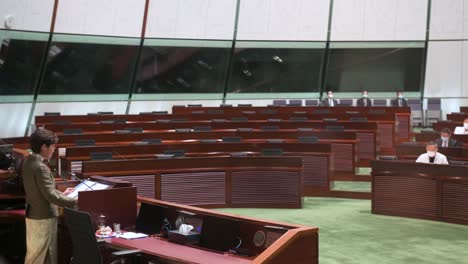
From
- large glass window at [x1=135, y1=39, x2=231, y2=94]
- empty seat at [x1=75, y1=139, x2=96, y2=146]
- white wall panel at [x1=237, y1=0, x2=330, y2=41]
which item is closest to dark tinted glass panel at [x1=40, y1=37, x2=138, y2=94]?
large glass window at [x1=135, y1=39, x2=231, y2=94]

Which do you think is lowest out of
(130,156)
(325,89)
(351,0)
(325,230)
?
(325,230)

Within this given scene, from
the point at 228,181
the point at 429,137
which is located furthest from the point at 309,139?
the point at 429,137

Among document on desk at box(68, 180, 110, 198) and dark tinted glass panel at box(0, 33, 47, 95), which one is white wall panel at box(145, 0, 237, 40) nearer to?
dark tinted glass panel at box(0, 33, 47, 95)

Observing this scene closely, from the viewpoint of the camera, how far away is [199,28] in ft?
51.3

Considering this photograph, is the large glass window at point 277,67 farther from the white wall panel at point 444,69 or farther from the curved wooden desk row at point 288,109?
the white wall panel at point 444,69

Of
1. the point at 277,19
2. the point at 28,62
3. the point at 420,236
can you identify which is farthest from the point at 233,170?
the point at 277,19

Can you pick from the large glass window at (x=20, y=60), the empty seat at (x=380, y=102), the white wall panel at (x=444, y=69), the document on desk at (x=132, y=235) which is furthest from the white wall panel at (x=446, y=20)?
the document on desk at (x=132, y=235)

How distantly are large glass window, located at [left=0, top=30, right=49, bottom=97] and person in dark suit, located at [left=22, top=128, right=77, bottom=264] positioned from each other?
9.43 meters

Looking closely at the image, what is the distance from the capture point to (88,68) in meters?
14.6

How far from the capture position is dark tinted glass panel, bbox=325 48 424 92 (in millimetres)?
16672

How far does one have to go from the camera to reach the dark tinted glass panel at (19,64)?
1310cm

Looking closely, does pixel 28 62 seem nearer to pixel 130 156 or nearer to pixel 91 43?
pixel 91 43

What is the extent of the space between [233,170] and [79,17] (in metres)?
7.15

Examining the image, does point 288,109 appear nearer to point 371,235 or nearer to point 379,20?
point 379,20
